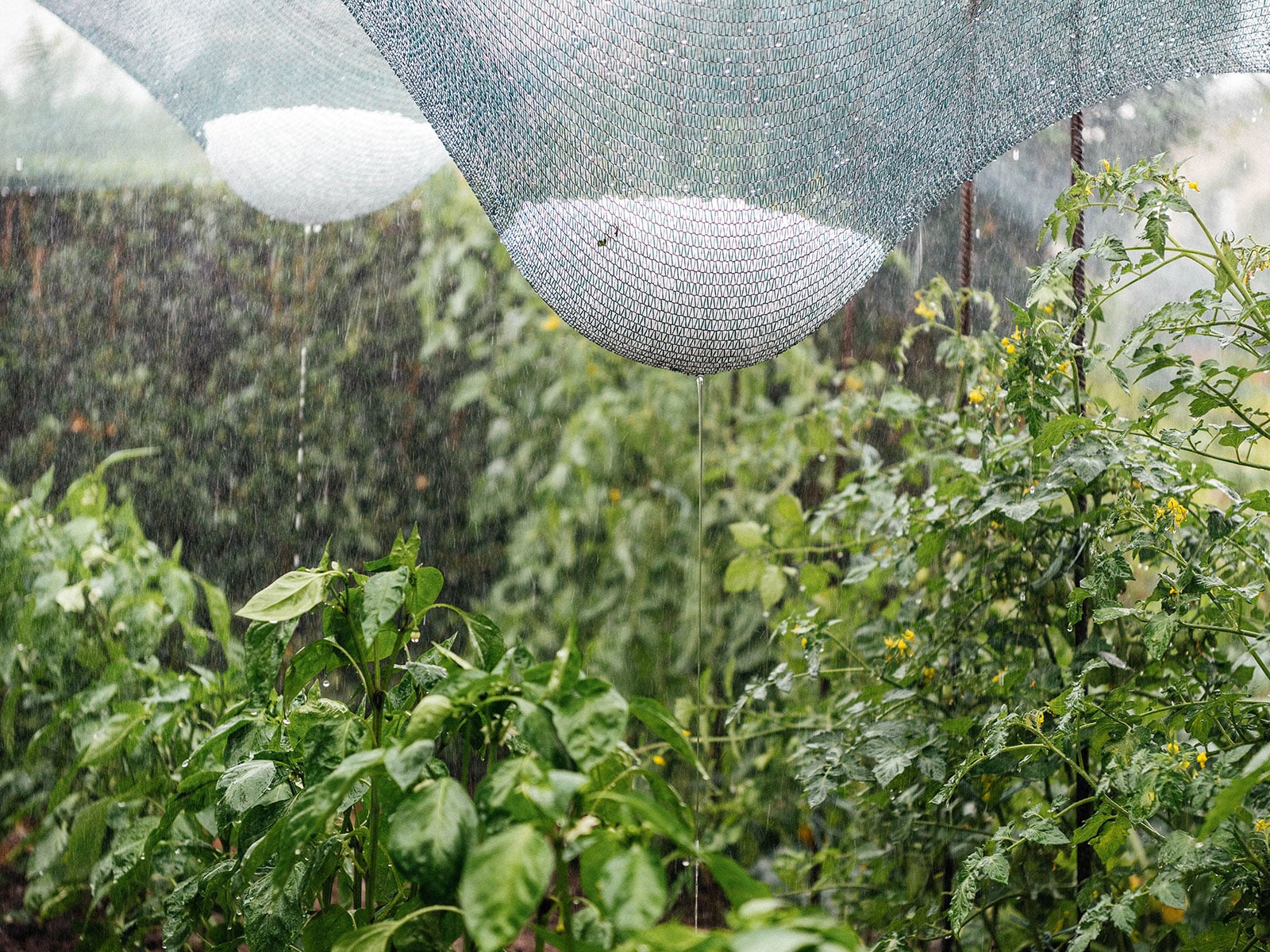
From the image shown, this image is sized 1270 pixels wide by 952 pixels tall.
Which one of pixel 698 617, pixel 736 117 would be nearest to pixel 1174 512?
pixel 736 117

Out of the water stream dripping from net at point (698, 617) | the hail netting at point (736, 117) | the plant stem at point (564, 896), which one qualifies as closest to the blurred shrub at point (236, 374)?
the water stream dripping from net at point (698, 617)

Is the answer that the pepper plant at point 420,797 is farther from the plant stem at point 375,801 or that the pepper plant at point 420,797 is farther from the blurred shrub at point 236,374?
the blurred shrub at point 236,374

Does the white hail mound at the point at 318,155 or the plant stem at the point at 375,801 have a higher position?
the white hail mound at the point at 318,155

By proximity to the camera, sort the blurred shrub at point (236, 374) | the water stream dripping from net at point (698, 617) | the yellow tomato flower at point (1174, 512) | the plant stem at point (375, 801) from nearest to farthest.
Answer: the plant stem at point (375, 801), the yellow tomato flower at point (1174, 512), the water stream dripping from net at point (698, 617), the blurred shrub at point (236, 374)

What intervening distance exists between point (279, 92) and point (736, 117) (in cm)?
94

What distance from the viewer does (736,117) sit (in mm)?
1062

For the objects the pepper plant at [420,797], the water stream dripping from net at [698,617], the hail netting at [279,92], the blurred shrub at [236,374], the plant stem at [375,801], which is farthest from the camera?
the blurred shrub at [236,374]

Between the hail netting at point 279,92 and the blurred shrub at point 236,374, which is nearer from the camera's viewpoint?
the hail netting at point 279,92

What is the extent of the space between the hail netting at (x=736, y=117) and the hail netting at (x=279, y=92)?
2.16 ft

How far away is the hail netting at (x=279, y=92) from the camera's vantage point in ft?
5.14

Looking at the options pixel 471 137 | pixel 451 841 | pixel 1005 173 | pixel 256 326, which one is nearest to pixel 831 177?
pixel 471 137

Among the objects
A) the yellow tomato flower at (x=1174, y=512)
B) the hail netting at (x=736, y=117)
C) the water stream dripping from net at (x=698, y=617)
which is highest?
the hail netting at (x=736, y=117)

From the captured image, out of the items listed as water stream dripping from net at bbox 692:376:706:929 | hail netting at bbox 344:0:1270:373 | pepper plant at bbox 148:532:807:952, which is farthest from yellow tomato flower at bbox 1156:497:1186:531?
water stream dripping from net at bbox 692:376:706:929

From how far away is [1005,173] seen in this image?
81.3 inches
